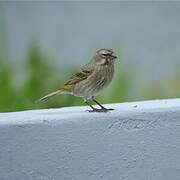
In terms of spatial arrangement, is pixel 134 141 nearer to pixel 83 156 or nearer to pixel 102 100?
pixel 83 156

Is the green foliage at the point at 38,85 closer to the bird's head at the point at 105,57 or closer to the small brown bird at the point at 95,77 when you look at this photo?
the small brown bird at the point at 95,77

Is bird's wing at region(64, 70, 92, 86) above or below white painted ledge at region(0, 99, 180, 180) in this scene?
above

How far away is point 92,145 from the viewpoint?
4.34 metres

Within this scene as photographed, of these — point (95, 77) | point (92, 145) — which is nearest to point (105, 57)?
point (95, 77)

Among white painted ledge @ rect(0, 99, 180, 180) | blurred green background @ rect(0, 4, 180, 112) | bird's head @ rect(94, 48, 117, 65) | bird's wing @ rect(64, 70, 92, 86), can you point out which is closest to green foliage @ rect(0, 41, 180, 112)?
blurred green background @ rect(0, 4, 180, 112)

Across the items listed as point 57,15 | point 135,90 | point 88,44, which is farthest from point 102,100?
point 57,15

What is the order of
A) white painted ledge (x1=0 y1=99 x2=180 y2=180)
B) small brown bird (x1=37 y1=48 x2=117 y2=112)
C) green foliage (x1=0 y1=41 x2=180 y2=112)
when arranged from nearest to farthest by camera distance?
white painted ledge (x1=0 y1=99 x2=180 y2=180)
small brown bird (x1=37 y1=48 x2=117 y2=112)
green foliage (x1=0 y1=41 x2=180 y2=112)

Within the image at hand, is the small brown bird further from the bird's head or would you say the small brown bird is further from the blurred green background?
the blurred green background

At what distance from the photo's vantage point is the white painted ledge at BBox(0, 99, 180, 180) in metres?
4.29

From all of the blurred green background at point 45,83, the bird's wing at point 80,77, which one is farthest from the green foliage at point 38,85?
the bird's wing at point 80,77

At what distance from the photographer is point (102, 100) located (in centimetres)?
688

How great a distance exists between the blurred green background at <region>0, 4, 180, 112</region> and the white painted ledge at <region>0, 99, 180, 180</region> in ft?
6.90

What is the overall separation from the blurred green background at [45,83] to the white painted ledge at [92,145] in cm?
210

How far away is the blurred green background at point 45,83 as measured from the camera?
6.60m
